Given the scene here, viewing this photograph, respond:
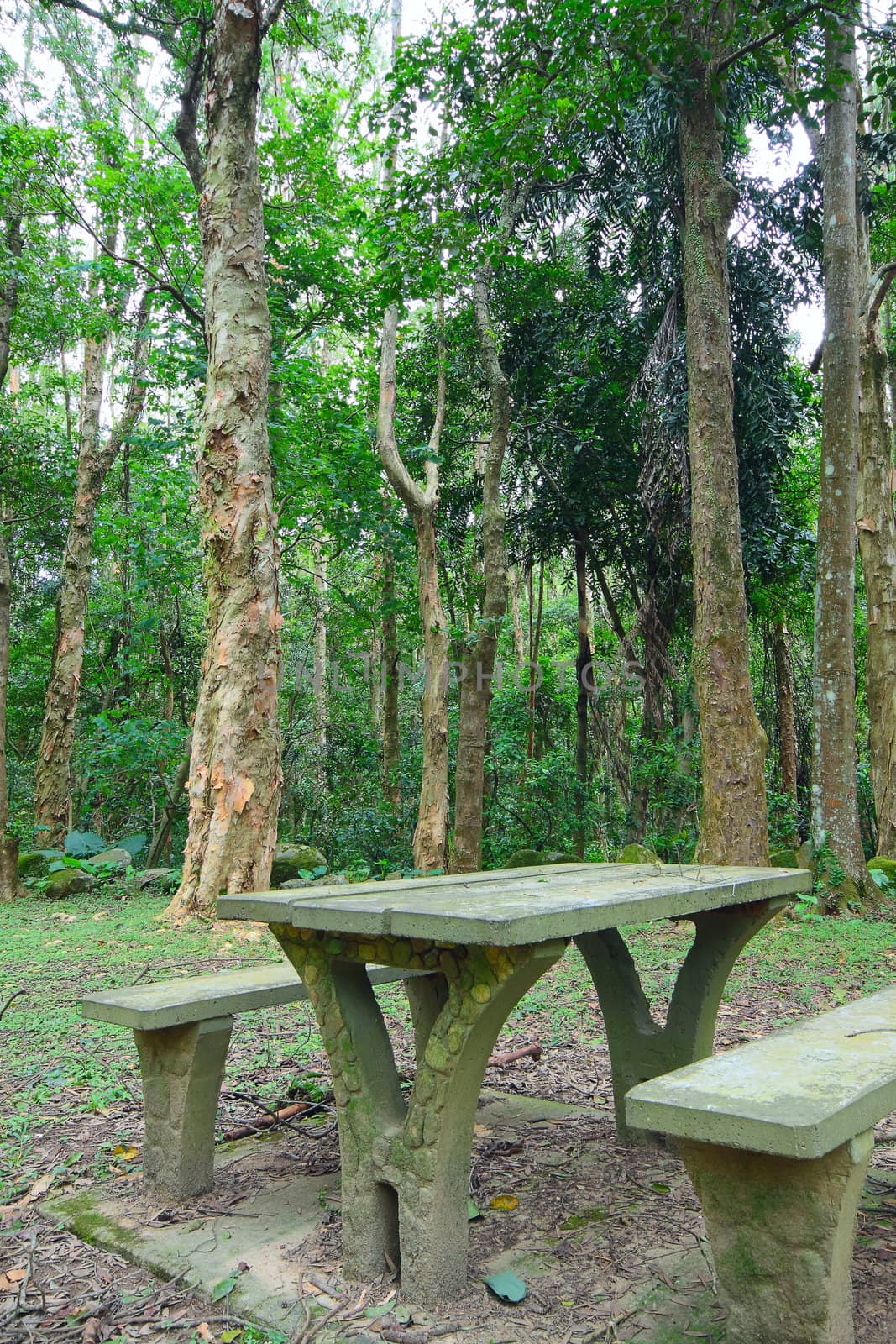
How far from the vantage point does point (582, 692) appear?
43.1 feet

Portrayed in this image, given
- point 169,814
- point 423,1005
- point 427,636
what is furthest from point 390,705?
point 423,1005

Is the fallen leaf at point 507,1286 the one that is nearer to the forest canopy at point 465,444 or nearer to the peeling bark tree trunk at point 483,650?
the forest canopy at point 465,444

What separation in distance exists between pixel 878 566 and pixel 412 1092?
1038 centimetres

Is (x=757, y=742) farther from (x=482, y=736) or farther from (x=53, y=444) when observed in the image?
(x=53, y=444)

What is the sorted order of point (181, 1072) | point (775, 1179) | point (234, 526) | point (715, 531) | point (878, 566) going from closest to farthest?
point (775, 1179), point (181, 1072), point (234, 526), point (715, 531), point (878, 566)

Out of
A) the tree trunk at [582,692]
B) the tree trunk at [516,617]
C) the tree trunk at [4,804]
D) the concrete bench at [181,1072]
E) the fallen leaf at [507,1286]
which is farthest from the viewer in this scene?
the tree trunk at [516,617]

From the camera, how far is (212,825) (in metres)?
6.83

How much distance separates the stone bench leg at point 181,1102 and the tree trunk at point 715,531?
507 cm

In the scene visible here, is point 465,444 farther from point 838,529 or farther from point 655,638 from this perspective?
point 838,529

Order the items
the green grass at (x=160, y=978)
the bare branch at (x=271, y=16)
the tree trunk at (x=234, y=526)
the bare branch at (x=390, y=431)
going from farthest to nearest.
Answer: the bare branch at (x=390, y=431) → the bare branch at (x=271, y=16) → the tree trunk at (x=234, y=526) → the green grass at (x=160, y=978)

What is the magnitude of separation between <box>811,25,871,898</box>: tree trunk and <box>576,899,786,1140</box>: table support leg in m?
5.73

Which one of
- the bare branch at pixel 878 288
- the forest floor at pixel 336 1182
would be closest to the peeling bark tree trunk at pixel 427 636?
the forest floor at pixel 336 1182

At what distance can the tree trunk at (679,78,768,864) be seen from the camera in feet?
23.3

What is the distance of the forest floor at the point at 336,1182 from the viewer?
2041 mm
